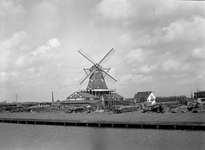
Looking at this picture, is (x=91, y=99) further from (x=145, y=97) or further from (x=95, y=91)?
(x=145, y=97)

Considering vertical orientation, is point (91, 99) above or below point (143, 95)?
below

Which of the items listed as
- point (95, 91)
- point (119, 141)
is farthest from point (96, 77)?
point (119, 141)

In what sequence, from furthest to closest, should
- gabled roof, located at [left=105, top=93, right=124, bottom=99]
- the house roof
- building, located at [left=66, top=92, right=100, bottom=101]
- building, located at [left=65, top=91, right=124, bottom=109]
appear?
the house roof < gabled roof, located at [left=105, top=93, right=124, bottom=99] < building, located at [left=66, top=92, right=100, bottom=101] < building, located at [left=65, top=91, right=124, bottom=109]

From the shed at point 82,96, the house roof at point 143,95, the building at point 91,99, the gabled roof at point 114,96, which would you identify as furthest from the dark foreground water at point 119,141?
the house roof at point 143,95

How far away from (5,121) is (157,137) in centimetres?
3243

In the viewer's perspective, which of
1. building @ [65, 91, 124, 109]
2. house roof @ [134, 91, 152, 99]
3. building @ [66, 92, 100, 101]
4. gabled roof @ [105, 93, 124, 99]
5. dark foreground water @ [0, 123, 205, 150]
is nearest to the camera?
dark foreground water @ [0, 123, 205, 150]

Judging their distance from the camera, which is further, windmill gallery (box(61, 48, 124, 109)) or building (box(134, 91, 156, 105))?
building (box(134, 91, 156, 105))

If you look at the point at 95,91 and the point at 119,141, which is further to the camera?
the point at 95,91

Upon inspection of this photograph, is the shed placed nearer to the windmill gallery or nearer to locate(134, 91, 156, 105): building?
the windmill gallery

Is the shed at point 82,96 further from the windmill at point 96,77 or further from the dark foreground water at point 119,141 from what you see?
the dark foreground water at point 119,141

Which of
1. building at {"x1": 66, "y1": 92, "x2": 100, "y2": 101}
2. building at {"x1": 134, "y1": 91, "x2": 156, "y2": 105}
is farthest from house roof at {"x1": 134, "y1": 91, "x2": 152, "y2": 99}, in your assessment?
building at {"x1": 66, "y1": 92, "x2": 100, "y2": 101}

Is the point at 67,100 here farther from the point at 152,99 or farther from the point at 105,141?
the point at 105,141

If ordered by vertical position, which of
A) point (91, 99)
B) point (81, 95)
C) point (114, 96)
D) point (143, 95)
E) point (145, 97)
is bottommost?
point (145, 97)

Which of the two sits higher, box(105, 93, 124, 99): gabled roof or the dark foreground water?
box(105, 93, 124, 99): gabled roof
